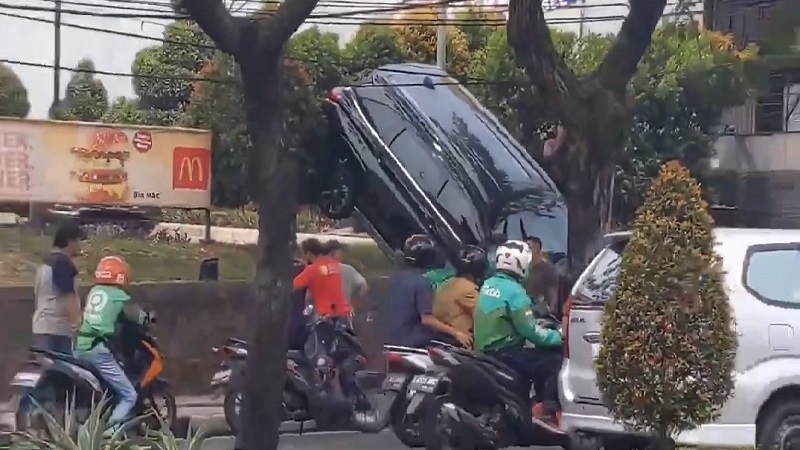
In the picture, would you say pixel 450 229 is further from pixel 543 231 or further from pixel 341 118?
pixel 341 118

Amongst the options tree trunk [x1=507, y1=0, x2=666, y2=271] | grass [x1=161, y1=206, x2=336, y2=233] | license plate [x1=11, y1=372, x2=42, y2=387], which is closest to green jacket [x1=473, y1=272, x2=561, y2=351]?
tree trunk [x1=507, y1=0, x2=666, y2=271]

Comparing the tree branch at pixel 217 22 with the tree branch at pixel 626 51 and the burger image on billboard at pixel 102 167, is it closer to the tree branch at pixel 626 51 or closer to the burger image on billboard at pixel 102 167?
the tree branch at pixel 626 51

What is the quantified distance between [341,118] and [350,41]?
8402mm

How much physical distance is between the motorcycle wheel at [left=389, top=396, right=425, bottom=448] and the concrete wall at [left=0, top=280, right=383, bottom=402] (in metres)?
2.93

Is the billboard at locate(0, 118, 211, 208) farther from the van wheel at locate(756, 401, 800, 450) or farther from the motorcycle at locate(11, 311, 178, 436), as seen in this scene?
the van wheel at locate(756, 401, 800, 450)

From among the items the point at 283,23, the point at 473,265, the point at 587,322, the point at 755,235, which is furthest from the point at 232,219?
the point at 755,235

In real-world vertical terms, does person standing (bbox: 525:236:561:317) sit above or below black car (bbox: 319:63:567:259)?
below

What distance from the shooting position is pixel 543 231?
15.4m

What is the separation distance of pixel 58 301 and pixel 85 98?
22837 mm

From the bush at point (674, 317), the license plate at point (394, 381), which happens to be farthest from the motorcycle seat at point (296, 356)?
the bush at point (674, 317)

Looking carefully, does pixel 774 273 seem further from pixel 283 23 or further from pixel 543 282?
pixel 543 282

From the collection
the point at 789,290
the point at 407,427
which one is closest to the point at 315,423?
the point at 407,427

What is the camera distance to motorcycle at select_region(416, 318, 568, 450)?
859 centimetres

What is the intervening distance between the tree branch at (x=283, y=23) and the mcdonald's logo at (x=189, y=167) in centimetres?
746
